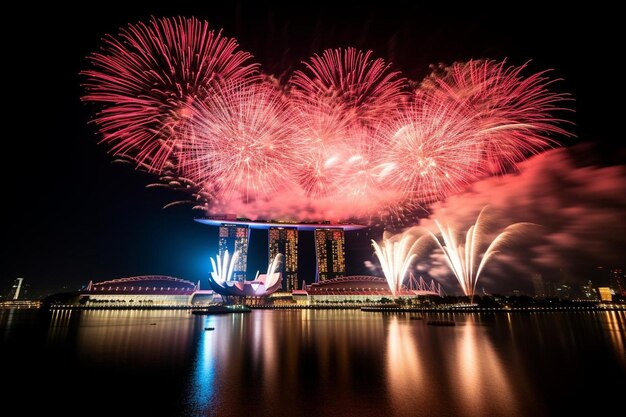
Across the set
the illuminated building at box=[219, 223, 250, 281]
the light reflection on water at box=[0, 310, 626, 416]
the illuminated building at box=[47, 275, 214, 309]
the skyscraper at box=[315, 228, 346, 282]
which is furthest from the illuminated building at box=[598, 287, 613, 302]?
the illuminated building at box=[47, 275, 214, 309]

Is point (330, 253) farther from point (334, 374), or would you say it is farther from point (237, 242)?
point (334, 374)

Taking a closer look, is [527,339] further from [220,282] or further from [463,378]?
[220,282]

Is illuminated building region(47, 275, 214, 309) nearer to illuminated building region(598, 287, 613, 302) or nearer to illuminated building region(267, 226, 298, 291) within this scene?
illuminated building region(267, 226, 298, 291)

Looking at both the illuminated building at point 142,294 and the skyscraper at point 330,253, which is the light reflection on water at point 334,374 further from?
the skyscraper at point 330,253

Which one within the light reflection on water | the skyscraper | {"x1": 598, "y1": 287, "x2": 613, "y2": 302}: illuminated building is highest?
the skyscraper

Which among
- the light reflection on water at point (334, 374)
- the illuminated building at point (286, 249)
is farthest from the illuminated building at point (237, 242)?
the light reflection on water at point (334, 374)

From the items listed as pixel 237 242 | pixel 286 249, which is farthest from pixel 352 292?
pixel 237 242
